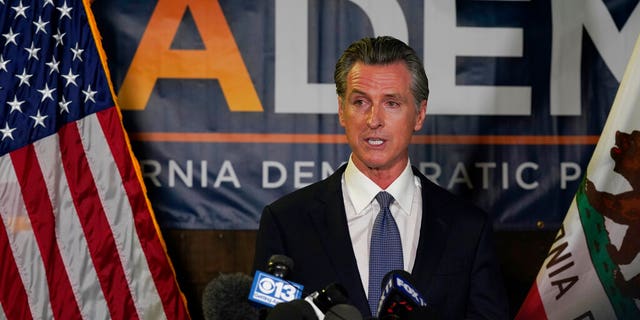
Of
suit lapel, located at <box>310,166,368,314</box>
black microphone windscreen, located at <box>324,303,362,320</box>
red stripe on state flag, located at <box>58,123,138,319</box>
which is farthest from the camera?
red stripe on state flag, located at <box>58,123,138,319</box>

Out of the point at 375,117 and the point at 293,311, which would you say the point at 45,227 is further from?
the point at 293,311

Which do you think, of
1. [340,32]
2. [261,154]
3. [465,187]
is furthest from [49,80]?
[465,187]

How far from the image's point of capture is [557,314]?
8.46 feet

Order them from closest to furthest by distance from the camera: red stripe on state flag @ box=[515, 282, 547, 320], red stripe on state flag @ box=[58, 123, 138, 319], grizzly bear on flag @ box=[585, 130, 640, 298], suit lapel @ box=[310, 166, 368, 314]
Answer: suit lapel @ box=[310, 166, 368, 314], grizzly bear on flag @ box=[585, 130, 640, 298], red stripe on state flag @ box=[515, 282, 547, 320], red stripe on state flag @ box=[58, 123, 138, 319]

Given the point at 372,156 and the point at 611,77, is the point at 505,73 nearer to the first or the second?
the point at 611,77

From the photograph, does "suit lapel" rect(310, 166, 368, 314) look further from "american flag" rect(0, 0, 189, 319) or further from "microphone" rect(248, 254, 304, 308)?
"american flag" rect(0, 0, 189, 319)

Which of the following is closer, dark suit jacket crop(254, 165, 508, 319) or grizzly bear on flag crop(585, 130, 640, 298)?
dark suit jacket crop(254, 165, 508, 319)

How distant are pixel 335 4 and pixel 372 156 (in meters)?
1.57

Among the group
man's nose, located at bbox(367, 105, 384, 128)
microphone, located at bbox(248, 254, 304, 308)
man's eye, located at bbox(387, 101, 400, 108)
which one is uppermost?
man's eye, located at bbox(387, 101, 400, 108)

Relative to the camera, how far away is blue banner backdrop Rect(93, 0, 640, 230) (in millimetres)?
3023

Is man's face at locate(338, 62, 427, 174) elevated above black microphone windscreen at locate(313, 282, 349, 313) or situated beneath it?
elevated above

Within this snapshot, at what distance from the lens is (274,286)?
996 mm

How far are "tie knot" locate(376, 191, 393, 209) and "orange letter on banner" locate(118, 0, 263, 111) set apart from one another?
1.45 m

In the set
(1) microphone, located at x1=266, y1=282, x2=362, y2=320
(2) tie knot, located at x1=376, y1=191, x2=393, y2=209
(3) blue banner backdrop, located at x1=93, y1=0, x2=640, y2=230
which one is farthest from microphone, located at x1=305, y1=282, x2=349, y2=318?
(3) blue banner backdrop, located at x1=93, y1=0, x2=640, y2=230
